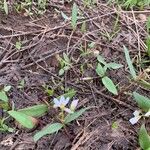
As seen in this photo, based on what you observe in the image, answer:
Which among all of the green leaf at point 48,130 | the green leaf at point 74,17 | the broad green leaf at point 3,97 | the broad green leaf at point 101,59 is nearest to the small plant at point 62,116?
the green leaf at point 48,130

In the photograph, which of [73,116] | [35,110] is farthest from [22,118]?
[73,116]

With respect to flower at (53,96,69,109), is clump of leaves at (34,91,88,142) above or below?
below

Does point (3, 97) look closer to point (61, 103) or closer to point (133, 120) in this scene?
point (61, 103)

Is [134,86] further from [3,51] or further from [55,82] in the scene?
[3,51]

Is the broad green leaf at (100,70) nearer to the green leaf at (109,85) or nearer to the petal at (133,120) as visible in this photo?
the green leaf at (109,85)

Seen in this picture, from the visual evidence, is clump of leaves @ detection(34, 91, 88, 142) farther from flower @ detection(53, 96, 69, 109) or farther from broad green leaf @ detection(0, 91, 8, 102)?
broad green leaf @ detection(0, 91, 8, 102)

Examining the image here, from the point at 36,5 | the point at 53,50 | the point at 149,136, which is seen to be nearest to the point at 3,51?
the point at 53,50

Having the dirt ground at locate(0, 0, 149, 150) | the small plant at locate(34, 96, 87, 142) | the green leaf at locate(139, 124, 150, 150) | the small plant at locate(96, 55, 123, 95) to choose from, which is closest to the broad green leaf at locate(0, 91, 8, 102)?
the dirt ground at locate(0, 0, 149, 150)
